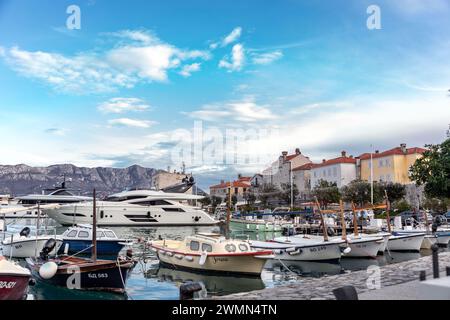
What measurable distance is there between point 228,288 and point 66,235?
51.3 feet

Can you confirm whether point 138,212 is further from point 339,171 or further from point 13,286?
point 13,286

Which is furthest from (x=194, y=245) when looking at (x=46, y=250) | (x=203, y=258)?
(x=46, y=250)

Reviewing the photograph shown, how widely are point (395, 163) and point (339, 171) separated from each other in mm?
13342

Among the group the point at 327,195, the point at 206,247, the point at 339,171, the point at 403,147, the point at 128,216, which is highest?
the point at 403,147

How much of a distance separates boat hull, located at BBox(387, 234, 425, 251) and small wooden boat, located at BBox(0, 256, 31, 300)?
28.2m

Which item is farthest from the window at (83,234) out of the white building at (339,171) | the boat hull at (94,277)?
the white building at (339,171)

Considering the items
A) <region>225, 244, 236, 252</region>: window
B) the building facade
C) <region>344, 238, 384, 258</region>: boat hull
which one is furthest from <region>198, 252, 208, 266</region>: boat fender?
the building facade

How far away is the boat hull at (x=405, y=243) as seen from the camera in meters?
33.7

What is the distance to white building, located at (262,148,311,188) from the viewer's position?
115m

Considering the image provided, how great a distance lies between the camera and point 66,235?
101 ft

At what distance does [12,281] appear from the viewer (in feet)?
43.4
